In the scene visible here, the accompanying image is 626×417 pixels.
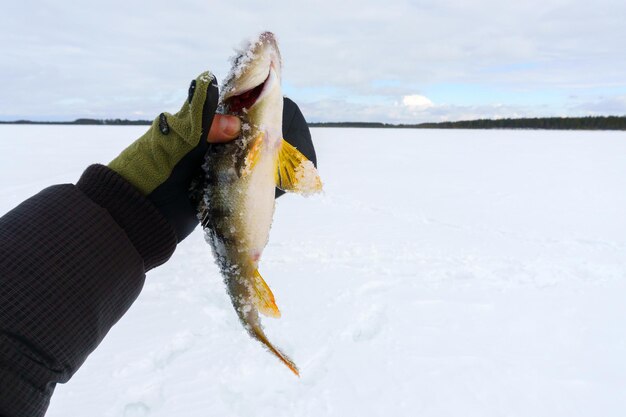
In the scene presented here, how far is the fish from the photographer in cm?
176

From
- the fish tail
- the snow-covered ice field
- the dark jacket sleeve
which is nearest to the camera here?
the dark jacket sleeve

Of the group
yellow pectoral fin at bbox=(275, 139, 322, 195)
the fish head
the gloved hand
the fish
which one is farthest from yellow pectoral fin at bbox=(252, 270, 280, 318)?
the fish head

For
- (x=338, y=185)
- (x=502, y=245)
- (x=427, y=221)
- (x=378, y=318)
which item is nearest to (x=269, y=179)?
(x=378, y=318)

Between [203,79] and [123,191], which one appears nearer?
[203,79]

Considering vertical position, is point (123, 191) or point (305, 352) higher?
point (123, 191)

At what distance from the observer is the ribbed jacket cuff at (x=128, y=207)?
6.07 feet

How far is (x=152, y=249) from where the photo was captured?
194 centimetres

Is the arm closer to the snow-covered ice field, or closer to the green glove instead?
the green glove

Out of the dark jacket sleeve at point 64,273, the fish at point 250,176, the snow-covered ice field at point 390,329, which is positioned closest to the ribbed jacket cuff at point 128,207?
the dark jacket sleeve at point 64,273

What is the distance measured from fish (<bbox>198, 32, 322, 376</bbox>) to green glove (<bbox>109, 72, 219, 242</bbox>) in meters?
0.11

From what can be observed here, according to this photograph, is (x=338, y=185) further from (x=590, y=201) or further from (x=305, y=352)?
(x=305, y=352)

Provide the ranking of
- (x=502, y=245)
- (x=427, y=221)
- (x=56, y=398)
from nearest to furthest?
(x=56, y=398), (x=502, y=245), (x=427, y=221)

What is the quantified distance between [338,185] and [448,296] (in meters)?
7.62

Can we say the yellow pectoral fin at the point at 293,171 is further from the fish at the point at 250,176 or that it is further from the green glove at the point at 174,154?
the green glove at the point at 174,154
